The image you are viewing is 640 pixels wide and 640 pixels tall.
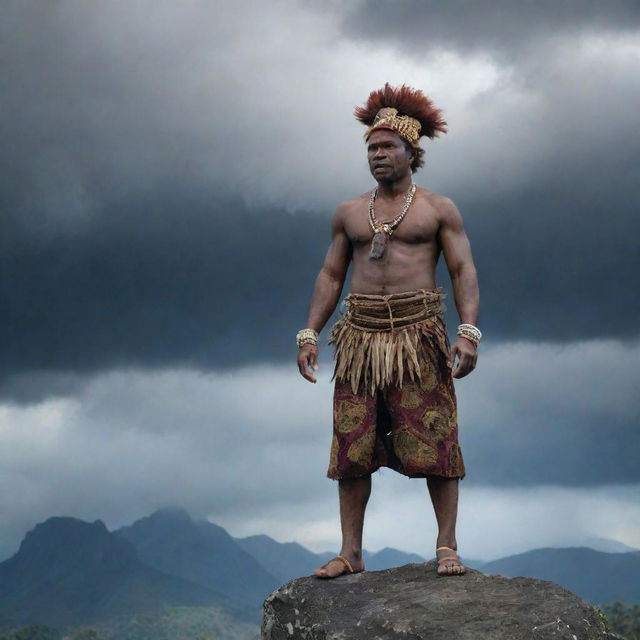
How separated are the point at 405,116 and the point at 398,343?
2.18 meters

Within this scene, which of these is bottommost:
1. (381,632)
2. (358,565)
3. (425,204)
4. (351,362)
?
(381,632)

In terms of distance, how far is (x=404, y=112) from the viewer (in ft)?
36.3

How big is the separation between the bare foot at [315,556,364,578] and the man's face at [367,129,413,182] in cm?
355

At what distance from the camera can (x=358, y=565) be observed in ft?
35.8

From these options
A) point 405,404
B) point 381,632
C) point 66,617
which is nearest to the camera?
point 381,632

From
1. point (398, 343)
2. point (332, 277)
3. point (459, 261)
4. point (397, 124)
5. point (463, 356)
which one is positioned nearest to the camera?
point (463, 356)

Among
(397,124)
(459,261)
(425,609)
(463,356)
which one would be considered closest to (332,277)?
(459,261)

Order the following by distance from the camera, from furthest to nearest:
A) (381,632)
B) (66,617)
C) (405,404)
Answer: (66,617)
(405,404)
(381,632)

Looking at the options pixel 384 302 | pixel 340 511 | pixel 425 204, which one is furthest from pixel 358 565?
pixel 425 204

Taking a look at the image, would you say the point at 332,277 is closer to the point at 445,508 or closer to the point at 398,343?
the point at 398,343

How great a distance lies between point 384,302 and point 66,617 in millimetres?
188701

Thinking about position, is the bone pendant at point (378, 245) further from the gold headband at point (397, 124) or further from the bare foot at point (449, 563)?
the bare foot at point (449, 563)

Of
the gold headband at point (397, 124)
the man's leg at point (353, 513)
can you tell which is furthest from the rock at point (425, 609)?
the gold headband at point (397, 124)

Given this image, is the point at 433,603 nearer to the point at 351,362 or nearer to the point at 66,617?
the point at 351,362
